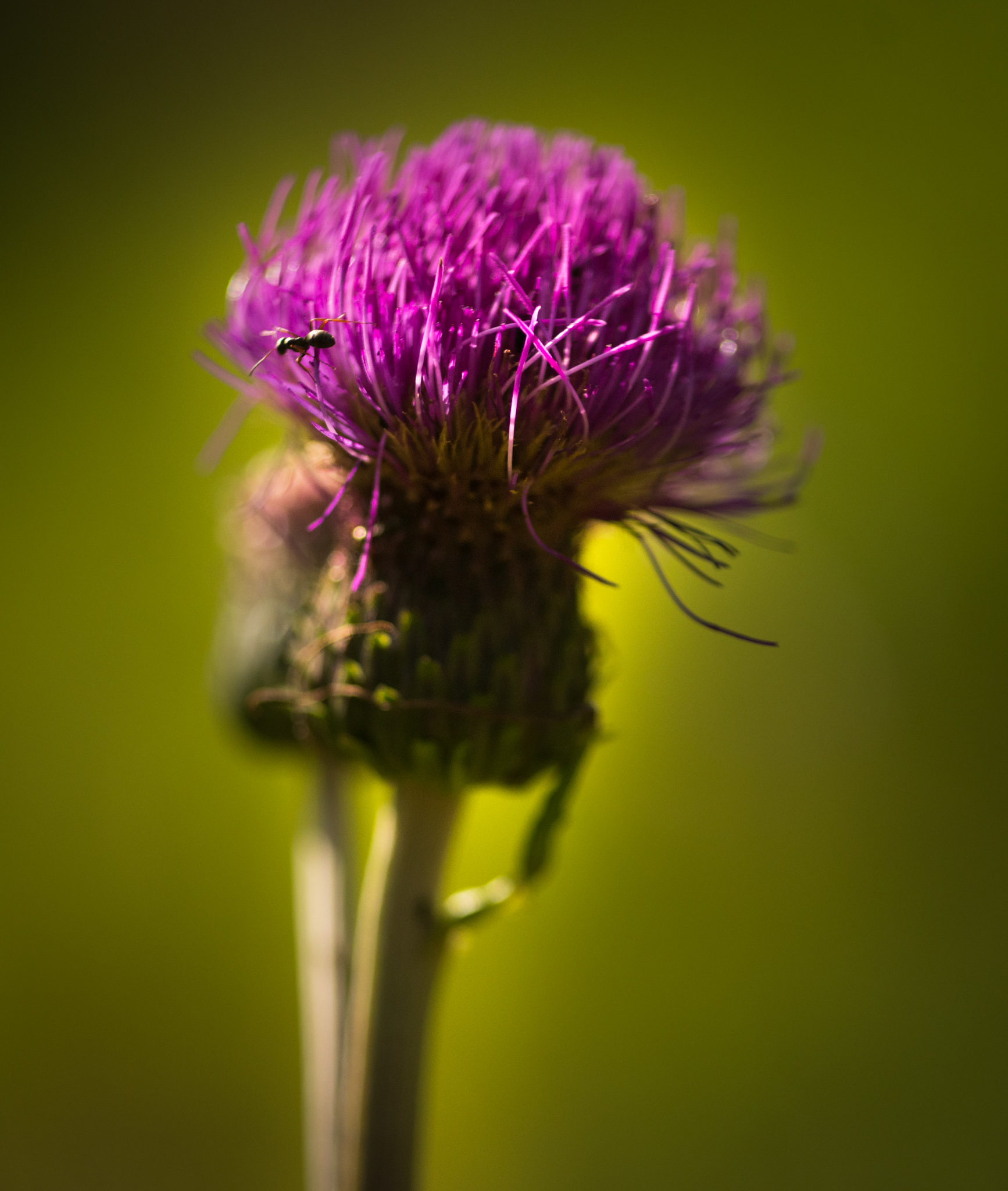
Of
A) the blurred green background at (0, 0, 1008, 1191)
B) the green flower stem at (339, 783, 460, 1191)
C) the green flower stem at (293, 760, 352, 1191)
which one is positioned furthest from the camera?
the blurred green background at (0, 0, 1008, 1191)

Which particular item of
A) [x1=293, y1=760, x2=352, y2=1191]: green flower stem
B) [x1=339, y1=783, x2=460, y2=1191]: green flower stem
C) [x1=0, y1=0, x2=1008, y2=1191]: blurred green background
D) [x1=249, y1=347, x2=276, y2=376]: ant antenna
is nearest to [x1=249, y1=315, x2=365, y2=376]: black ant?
[x1=249, y1=347, x2=276, y2=376]: ant antenna

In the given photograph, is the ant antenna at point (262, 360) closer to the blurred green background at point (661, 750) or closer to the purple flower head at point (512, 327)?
the purple flower head at point (512, 327)

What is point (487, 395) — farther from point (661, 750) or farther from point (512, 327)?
point (661, 750)

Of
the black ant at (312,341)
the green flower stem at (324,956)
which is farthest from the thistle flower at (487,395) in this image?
the green flower stem at (324,956)

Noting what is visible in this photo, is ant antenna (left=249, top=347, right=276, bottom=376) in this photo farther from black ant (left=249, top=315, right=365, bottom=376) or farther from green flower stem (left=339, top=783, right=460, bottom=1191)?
green flower stem (left=339, top=783, right=460, bottom=1191)

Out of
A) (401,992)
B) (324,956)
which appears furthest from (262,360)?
(324,956)

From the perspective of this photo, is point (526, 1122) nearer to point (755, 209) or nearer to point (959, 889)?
point (959, 889)

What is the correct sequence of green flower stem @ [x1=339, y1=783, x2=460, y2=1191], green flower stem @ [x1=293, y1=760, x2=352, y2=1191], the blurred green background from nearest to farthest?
green flower stem @ [x1=339, y1=783, x2=460, y2=1191] → green flower stem @ [x1=293, y1=760, x2=352, y2=1191] → the blurred green background
